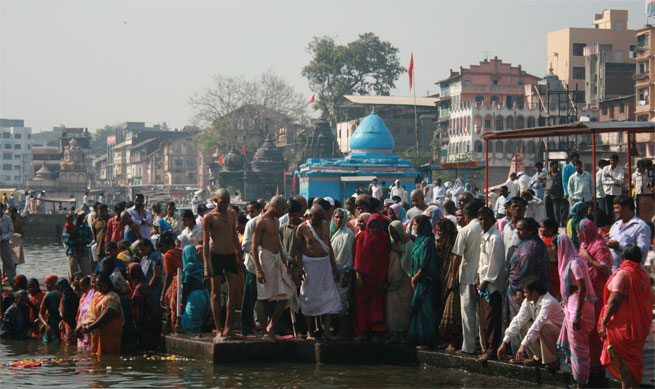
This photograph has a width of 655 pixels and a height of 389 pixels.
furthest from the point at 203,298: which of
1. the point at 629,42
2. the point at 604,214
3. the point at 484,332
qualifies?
the point at 629,42

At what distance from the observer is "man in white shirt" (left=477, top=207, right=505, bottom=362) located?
7840 mm

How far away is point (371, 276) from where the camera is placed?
8805 mm

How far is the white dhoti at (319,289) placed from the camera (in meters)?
8.73

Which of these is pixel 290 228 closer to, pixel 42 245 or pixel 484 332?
pixel 484 332

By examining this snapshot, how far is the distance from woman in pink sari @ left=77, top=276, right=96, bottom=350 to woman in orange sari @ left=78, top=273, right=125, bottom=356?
0.95 ft

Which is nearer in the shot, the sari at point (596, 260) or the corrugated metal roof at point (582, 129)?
the sari at point (596, 260)

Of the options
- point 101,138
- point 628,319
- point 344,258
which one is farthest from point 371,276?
point 101,138

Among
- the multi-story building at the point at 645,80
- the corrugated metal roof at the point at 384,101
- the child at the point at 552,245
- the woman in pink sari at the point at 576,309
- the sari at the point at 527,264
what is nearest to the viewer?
the woman in pink sari at the point at 576,309

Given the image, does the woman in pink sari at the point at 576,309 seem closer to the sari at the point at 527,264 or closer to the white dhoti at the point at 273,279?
the sari at the point at 527,264

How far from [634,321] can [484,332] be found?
1.82 meters

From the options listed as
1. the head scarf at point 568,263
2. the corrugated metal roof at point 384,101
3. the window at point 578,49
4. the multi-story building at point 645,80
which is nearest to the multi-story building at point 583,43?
the window at point 578,49

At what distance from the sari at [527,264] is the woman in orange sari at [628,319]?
3.33ft

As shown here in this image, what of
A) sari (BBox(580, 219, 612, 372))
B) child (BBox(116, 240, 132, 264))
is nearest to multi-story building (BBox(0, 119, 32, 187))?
child (BBox(116, 240, 132, 264))

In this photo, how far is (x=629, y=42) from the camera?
62531 mm
